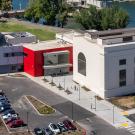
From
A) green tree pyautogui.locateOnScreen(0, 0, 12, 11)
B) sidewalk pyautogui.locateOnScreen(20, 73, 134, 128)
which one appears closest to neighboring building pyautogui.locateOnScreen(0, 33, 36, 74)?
sidewalk pyautogui.locateOnScreen(20, 73, 134, 128)

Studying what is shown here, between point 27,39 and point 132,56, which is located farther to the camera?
point 27,39

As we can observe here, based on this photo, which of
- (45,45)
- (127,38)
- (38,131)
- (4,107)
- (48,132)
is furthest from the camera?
(45,45)

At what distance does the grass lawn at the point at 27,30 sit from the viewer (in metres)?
117

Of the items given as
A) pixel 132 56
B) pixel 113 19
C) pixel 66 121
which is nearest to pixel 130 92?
pixel 132 56

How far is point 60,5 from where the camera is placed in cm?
14000

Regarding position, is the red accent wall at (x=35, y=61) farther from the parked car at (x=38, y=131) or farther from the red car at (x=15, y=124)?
the parked car at (x=38, y=131)

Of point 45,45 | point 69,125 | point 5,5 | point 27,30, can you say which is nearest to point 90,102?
point 69,125

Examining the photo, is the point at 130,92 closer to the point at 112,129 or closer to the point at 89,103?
the point at 89,103

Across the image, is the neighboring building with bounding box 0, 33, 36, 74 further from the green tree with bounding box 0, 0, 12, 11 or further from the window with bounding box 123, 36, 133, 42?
the green tree with bounding box 0, 0, 12, 11

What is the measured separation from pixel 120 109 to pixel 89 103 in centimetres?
522

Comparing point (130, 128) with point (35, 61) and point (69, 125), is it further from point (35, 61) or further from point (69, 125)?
point (35, 61)

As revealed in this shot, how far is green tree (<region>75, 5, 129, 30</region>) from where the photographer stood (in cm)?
12500

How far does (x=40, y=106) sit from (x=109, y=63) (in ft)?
41.7

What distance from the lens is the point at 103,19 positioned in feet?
412
